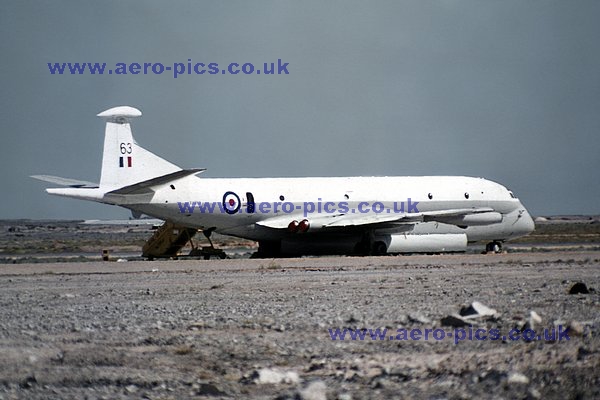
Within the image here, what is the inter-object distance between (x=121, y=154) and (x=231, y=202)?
468 cm

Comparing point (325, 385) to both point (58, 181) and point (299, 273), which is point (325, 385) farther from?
point (58, 181)

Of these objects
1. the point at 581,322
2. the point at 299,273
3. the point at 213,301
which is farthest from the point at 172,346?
the point at 299,273

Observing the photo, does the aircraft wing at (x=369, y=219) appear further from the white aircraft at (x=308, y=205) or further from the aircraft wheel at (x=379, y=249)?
the aircraft wheel at (x=379, y=249)

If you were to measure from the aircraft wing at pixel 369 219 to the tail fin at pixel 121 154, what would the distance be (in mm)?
5645

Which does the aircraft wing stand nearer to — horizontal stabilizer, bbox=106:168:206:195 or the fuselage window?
the fuselage window

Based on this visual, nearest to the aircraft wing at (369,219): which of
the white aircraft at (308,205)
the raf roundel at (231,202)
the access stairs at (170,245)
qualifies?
the white aircraft at (308,205)

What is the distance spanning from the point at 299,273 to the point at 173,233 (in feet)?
48.7

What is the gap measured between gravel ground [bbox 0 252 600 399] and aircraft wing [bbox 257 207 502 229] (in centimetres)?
1633

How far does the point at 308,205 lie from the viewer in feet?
139

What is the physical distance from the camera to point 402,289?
839 inches

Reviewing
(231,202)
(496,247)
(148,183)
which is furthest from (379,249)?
(148,183)

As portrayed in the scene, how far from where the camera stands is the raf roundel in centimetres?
4006

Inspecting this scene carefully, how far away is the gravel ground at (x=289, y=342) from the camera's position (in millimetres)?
9703

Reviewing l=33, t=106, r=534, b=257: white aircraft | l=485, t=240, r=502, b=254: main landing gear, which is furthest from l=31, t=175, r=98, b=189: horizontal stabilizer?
l=485, t=240, r=502, b=254: main landing gear
